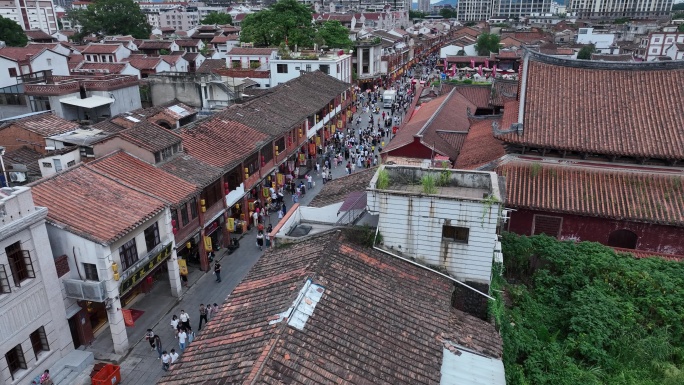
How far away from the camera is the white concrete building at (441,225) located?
1310 cm

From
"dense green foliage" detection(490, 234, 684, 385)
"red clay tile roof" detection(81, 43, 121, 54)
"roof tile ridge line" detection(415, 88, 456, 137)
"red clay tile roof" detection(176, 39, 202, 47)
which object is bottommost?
"dense green foliage" detection(490, 234, 684, 385)

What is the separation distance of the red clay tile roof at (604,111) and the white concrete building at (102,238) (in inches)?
582

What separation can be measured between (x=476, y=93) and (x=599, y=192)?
87.6 ft

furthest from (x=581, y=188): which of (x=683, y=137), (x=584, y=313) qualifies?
(x=584, y=313)

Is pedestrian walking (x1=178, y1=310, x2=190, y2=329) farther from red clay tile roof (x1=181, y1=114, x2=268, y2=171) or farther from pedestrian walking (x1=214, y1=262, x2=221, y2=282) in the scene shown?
red clay tile roof (x1=181, y1=114, x2=268, y2=171)

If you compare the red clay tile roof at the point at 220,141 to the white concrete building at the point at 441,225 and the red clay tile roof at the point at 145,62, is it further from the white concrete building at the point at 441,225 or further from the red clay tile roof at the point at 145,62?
the red clay tile roof at the point at 145,62

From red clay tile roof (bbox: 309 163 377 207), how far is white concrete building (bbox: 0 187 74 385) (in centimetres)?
863

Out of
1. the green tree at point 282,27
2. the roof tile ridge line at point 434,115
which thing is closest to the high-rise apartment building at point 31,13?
the green tree at point 282,27

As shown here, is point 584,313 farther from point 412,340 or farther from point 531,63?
point 531,63

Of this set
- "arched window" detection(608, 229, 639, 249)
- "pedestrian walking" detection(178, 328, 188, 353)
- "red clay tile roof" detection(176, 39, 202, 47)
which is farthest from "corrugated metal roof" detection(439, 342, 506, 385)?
"red clay tile roof" detection(176, 39, 202, 47)

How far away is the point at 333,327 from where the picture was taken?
34.9 feet

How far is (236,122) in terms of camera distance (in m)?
28.7

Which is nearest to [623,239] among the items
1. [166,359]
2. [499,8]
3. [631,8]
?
[166,359]

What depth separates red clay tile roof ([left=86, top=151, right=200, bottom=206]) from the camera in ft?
62.6
